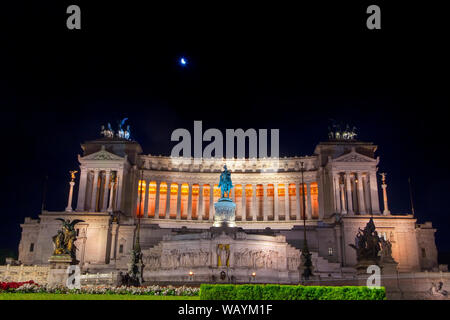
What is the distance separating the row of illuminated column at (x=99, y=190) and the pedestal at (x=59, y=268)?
39.8 m

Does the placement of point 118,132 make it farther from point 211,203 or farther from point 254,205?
point 254,205

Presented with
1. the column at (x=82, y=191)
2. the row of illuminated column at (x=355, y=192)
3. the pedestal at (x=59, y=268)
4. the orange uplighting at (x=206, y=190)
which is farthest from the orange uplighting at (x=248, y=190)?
the pedestal at (x=59, y=268)

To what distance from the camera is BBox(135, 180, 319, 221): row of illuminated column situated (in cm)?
8838

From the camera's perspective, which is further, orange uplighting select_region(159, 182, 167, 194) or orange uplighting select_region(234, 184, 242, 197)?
orange uplighting select_region(234, 184, 242, 197)

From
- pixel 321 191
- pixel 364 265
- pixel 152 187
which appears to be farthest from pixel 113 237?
pixel 364 265

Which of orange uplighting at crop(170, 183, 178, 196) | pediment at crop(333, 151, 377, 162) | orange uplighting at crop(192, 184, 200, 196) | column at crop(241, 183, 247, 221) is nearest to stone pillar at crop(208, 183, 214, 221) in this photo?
orange uplighting at crop(192, 184, 200, 196)

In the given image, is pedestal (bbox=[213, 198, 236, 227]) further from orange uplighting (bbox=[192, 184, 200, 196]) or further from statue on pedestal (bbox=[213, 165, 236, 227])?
orange uplighting (bbox=[192, 184, 200, 196])

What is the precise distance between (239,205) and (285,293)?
222 ft

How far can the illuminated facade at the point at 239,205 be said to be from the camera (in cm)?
6794

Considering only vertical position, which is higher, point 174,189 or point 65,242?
point 174,189

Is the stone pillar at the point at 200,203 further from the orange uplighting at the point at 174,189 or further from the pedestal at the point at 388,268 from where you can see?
the pedestal at the point at 388,268

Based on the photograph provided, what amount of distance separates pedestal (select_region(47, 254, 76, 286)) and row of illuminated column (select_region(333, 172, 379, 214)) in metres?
53.5

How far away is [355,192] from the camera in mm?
83062
